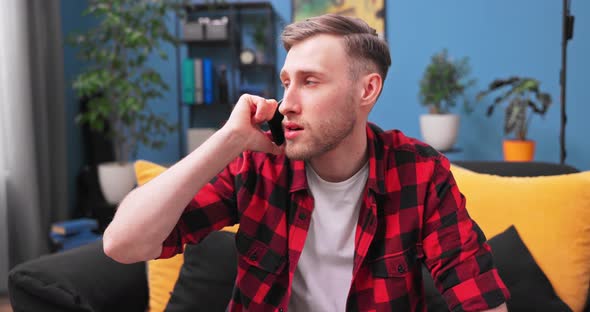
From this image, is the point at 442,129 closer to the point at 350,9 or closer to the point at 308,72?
the point at 350,9

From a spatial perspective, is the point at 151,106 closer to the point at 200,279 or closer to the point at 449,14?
the point at 449,14

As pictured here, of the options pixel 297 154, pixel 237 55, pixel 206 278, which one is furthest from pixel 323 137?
pixel 237 55

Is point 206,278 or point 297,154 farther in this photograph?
point 206,278

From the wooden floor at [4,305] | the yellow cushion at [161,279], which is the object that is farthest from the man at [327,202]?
the wooden floor at [4,305]

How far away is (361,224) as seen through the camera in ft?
3.75

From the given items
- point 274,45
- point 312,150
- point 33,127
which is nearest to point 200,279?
point 312,150

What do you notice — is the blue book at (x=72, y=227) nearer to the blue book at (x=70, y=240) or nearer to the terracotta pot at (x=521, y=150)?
the blue book at (x=70, y=240)

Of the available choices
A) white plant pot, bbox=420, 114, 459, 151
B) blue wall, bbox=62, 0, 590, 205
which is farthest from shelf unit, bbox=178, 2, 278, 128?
white plant pot, bbox=420, 114, 459, 151

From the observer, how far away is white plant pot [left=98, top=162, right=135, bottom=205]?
3.24 meters

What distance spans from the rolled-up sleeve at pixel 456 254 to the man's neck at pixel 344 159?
0.57ft

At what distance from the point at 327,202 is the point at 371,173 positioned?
0.39 feet

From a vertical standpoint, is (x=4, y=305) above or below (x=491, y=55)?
below

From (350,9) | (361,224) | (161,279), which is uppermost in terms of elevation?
(350,9)

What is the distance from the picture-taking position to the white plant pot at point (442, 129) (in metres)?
3.23
